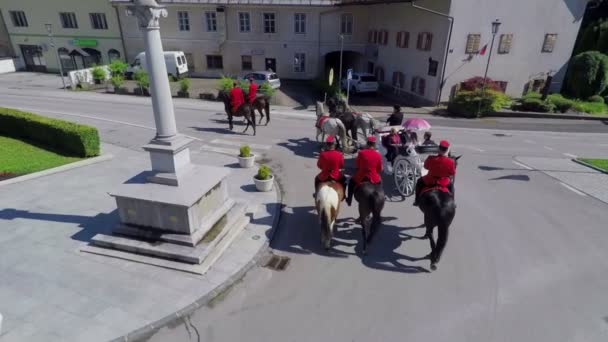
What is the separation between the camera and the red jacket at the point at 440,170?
291 inches

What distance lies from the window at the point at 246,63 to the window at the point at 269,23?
3.15m

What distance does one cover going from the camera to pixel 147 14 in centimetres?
668

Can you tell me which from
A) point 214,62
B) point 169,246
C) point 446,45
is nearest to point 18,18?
point 214,62

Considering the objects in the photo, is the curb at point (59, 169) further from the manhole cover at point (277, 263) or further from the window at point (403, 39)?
the window at point (403, 39)

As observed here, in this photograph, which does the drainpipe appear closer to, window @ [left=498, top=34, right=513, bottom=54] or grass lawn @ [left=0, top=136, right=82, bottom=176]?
window @ [left=498, top=34, right=513, bottom=54]

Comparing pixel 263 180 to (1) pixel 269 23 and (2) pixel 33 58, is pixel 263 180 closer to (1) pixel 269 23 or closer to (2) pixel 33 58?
(1) pixel 269 23

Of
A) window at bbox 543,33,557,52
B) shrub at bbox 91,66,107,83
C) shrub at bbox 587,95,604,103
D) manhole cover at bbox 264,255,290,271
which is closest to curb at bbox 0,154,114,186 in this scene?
manhole cover at bbox 264,255,290,271

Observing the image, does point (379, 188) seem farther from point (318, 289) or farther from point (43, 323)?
point (43, 323)

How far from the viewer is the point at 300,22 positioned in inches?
1286

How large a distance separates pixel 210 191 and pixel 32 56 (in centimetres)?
4423

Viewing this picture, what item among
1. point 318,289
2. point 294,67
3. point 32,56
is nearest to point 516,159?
point 318,289

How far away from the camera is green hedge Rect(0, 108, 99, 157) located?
1276 centimetres

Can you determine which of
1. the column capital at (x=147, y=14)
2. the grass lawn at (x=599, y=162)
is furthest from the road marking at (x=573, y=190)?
the column capital at (x=147, y=14)

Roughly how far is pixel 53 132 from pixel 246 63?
2339 cm
